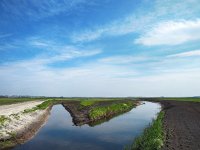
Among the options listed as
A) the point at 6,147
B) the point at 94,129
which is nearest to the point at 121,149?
the point at 6,147

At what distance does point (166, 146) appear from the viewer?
21.2 m

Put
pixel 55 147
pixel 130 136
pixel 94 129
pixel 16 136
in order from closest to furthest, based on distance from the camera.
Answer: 1. pixel 55 147
2. pixel 16 136
3. pixel 130 136
4. pixel 94 129

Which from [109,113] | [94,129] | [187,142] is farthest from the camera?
[109,113]

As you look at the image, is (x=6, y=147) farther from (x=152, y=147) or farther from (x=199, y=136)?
(x=199, y=136)

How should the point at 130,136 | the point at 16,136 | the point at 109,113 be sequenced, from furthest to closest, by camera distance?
the point at 109,113, the point at 130,136, the point at 16,136

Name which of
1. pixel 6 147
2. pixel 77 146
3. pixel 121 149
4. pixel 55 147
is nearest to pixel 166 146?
pixel 121 149

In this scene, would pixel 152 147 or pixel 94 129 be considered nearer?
pixel 152 147

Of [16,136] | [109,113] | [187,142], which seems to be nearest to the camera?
[187,142]

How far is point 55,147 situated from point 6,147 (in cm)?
424

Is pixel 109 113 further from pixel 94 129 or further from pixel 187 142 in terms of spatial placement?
pixel 187 142

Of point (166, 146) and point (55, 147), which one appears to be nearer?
point (166, 146)

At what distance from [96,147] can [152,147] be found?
609 centimetres

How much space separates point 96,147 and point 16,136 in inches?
344

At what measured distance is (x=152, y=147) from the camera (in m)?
20.2
